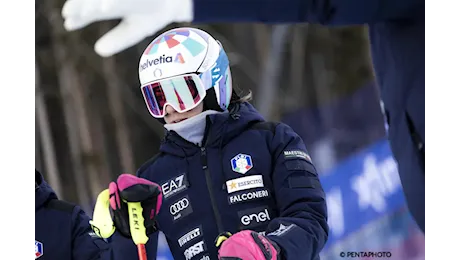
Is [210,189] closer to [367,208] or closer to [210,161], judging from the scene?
[210,161]

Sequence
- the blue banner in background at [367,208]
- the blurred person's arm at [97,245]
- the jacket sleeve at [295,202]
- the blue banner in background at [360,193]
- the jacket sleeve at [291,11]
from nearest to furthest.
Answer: the jacket sleeve at [291,11], the jacket sleeve at [295,202], the blurred person's arm at [97,245], the blue banner in background at [367,208], the blue banner in background at [360,193]

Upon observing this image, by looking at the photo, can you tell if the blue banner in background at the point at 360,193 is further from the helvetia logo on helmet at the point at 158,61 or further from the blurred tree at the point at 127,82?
the helvetia logo on helmet at the point at 158,61

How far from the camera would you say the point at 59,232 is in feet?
6.16

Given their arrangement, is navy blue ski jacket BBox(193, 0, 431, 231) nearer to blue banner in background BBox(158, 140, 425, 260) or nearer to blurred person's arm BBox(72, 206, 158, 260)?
blurred person's arm BBox(72, 206, 158, 260)

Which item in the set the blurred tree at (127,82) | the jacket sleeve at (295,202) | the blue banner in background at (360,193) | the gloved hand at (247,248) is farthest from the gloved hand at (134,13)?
the blue banner in background at (360,193)

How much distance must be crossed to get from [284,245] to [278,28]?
1.75m

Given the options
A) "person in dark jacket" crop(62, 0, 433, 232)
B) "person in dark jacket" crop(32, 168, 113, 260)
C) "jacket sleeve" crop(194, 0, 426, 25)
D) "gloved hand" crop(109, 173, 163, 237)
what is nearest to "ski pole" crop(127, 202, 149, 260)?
"gloved hand" crop(109, 173, 163, 237)

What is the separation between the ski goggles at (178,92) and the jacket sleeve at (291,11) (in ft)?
2.11

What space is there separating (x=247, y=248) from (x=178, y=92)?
1.63ft

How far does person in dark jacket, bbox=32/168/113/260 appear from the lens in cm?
186

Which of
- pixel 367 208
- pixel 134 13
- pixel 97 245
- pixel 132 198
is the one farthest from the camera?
pixel 367 208

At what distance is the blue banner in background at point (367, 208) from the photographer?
247 cm

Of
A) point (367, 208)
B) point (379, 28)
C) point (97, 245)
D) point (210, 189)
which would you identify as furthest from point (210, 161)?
point (367, 208)

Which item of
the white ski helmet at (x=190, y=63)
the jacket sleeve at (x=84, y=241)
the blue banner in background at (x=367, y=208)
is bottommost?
the blue banner in background at (x=367, y=208)
